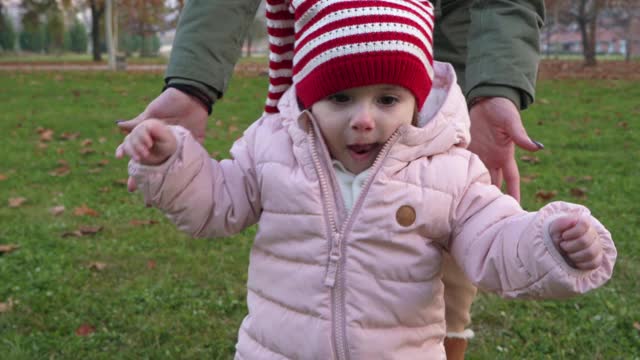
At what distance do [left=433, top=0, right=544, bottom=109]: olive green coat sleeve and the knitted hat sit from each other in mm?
363

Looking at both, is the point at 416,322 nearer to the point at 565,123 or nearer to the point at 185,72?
the point at 185,72

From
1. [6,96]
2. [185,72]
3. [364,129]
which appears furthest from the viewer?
[6,96]

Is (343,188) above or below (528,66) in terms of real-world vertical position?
below

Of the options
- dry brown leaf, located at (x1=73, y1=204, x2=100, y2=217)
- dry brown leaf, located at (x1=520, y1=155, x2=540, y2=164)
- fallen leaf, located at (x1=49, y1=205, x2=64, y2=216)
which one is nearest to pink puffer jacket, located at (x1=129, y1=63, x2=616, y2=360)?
dry brown leaf, located at (x1=73, y1=204, x2=100, y2=217)

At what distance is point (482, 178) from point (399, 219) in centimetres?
24

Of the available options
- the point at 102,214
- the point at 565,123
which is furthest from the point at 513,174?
the point at 565,123

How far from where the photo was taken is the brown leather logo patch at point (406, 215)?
1.69 metres

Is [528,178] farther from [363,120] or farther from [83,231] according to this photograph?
[363,120]

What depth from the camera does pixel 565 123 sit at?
9.51 m

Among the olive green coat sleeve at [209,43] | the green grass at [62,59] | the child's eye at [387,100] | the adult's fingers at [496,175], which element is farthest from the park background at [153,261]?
the green grass at [62,59]

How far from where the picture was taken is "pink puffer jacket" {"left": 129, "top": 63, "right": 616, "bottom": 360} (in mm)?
1688

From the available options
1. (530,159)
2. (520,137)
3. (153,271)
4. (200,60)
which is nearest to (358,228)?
(520,137)

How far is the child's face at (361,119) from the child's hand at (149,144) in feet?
1.18

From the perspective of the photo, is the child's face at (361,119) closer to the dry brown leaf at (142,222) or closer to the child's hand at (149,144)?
the child's hand at (149,144)
